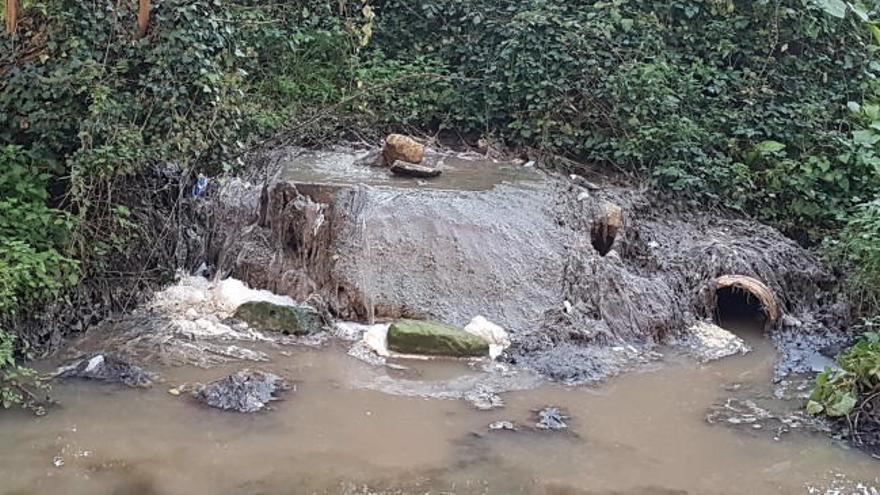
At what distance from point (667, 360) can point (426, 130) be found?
439 centimetres

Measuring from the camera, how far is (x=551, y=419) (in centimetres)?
533

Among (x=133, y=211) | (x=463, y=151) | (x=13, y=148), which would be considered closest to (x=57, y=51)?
(x=13, y=148)

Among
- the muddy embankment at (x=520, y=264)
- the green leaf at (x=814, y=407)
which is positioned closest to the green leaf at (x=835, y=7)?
the muddy embankment at (x=520, y=264)

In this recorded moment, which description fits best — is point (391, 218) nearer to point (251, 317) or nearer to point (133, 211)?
point (251, 317)

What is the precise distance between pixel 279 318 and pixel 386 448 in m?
1.95

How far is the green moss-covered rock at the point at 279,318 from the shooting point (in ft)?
21.3

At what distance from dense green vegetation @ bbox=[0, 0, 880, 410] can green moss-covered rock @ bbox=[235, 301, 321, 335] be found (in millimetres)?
1040

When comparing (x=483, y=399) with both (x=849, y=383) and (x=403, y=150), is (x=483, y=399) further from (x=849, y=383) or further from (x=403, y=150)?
(x=403, y=150)

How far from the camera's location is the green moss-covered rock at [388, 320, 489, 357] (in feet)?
20.5

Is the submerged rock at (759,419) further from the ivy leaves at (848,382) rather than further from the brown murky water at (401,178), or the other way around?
the brown murky water at (401,178)

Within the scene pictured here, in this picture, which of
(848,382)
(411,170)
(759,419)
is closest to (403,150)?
(411,170)

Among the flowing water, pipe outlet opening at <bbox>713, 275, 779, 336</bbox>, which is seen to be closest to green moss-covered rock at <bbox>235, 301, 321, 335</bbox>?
the flowing water

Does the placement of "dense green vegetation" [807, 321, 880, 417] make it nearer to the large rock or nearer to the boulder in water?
the boulder in water

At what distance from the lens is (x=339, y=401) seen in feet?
18.0
